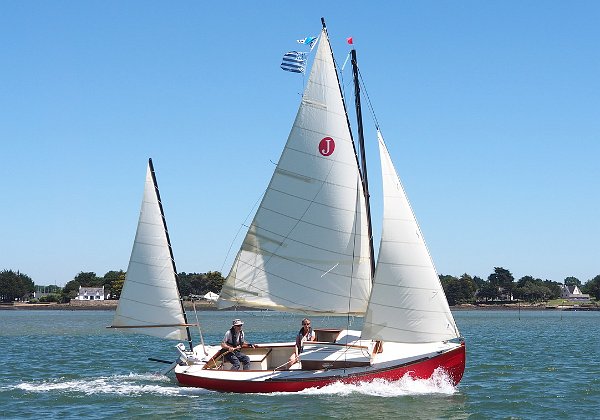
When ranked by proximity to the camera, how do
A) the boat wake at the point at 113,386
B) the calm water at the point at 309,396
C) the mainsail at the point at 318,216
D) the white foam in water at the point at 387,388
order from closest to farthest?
1. the calm water at the point at 309,396
2. the white foam in water at the point at 387,388
3. the mainsail at the point at 318,216
4. the boat wake at the point at 113,386

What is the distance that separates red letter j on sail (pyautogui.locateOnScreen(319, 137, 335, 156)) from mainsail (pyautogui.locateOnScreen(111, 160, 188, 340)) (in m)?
6.55

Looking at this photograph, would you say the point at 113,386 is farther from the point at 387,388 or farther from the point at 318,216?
the point at 387,388

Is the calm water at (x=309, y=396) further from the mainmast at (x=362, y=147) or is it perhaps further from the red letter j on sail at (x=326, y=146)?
the red letter j on sail at (x=326, y=146)

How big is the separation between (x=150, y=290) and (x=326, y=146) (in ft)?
27.2

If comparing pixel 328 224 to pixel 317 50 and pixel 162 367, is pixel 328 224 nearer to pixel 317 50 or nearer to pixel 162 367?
pixel 317 50

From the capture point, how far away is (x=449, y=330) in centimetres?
2770

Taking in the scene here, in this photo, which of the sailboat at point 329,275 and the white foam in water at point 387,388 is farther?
the sailboat at point 329,275

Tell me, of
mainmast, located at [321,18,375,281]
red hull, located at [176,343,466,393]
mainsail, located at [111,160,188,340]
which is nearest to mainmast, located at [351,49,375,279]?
mainmast, located at [321,18,375,281]

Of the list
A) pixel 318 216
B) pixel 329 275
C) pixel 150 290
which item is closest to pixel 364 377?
pixel 329 275

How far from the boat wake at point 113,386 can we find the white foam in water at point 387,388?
4.84 meters

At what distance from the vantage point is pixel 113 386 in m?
31.5

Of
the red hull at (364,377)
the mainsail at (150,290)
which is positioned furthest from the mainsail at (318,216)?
the mainsail at (150,290)

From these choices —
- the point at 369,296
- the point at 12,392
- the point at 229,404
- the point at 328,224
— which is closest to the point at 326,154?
the point at 328,224

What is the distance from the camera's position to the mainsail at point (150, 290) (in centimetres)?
3031
